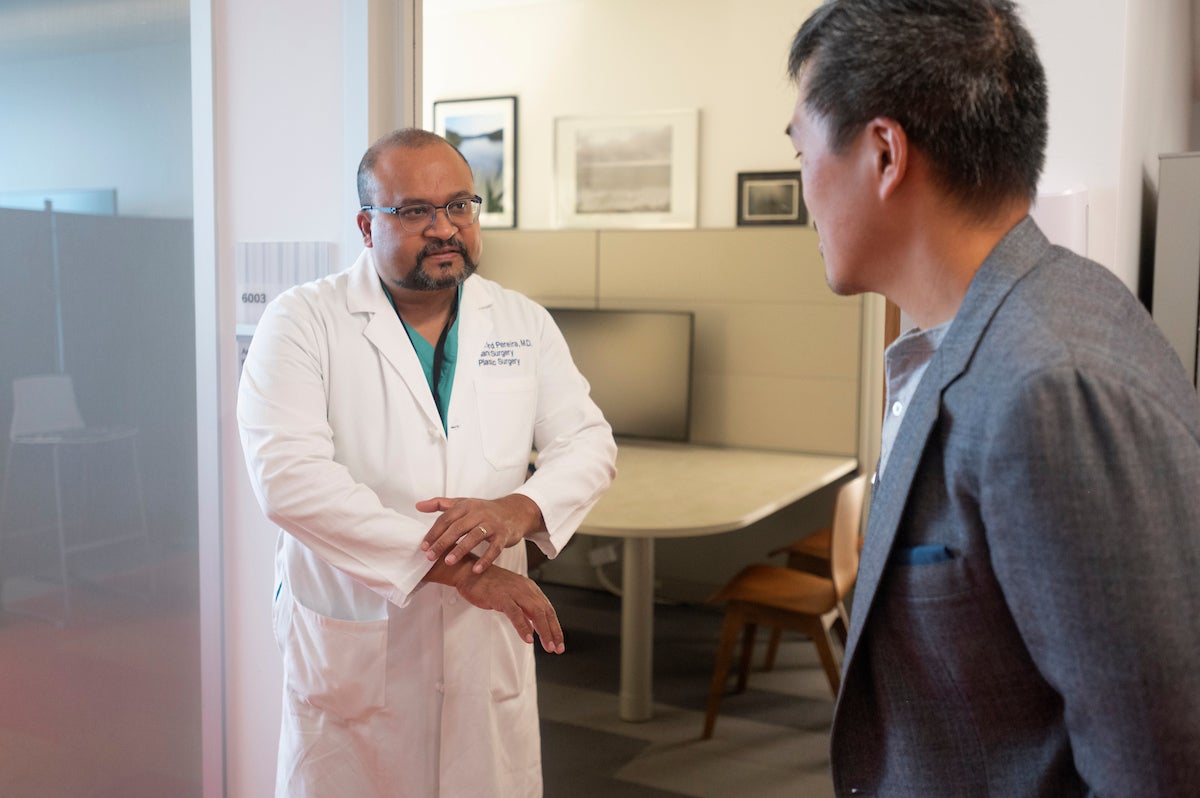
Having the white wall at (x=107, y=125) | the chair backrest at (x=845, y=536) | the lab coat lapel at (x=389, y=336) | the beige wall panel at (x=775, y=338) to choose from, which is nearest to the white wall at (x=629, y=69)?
the beige wall panel at (x=775, y=338)

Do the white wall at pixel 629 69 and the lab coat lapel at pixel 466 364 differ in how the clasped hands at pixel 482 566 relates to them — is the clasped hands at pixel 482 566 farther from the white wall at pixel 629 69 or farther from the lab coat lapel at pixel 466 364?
the white wall at pixel 629 69

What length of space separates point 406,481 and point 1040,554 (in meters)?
1.24

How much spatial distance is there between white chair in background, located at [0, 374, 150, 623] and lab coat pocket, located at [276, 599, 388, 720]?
70cm

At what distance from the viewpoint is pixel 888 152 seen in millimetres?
854

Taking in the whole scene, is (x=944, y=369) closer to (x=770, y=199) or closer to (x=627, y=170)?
(x=770, y=199)

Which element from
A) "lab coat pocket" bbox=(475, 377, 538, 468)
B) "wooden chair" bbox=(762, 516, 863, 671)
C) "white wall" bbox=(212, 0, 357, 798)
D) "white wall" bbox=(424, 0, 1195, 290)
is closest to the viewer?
"lab coat pocket" bbox=(475, 377, 538, 468)

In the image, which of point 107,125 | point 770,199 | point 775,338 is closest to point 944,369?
point 107,125

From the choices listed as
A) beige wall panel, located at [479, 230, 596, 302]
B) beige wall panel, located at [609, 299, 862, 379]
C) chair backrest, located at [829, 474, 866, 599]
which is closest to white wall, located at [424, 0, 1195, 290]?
beige wall panel, located at [479, 230, 596, 302]

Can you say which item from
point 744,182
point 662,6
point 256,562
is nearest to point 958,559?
point 256,562

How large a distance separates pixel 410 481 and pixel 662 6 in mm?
4046

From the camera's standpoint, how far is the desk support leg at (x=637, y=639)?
12.1 feet

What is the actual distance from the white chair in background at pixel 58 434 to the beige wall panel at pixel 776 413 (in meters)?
3.21

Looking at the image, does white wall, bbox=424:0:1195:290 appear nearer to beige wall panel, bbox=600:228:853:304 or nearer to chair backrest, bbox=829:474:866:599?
beige wall panel, bbox=600:228:853:304

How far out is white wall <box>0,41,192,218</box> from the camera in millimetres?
2053
